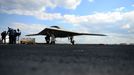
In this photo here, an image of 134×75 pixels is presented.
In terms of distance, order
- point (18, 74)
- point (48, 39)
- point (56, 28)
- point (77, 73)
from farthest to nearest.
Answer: point (56, 28) < point (48, 39) < point (77, 73) < point (18, 74)

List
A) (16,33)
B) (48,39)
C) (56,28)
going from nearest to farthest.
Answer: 1. (16,33)
2. (48,39)
3. (56,28)

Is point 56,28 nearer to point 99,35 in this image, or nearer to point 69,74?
point 99,35

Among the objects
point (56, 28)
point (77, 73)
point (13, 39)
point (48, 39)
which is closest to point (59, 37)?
point (56, 28)

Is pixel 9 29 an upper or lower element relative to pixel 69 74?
Answer: upper

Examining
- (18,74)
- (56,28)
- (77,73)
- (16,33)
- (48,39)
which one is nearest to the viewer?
(18,74)

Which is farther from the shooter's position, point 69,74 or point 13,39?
point 13,39

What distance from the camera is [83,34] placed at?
51.0 metres

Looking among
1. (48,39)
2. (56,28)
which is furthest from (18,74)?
(56,28)

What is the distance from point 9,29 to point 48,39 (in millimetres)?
12716

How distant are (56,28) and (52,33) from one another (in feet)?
7.47

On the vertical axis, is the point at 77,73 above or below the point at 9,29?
below

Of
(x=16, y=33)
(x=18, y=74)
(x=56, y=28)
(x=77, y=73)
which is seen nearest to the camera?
(x=18, y=74)

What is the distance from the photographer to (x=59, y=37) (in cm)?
5038

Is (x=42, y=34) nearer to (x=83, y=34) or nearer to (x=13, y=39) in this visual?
(x=83, y=34)
